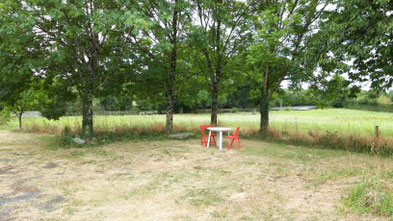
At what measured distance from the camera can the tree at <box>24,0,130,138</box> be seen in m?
8.83

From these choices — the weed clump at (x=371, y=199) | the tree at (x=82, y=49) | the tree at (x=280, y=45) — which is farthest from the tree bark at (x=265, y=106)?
the weed clump at (x=371, y=199)

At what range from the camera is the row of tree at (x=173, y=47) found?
26.0ft

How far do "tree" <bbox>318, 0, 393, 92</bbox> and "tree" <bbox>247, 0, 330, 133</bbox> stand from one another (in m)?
2.09

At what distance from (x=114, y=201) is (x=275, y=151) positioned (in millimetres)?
6936

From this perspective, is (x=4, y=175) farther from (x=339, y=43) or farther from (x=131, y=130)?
(x=339, y=43)

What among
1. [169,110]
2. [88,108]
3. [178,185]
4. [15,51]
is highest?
[15,51]

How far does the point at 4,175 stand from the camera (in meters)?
6.26

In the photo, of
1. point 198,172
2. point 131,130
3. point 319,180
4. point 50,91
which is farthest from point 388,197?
point 50,91

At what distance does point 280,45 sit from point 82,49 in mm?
8791

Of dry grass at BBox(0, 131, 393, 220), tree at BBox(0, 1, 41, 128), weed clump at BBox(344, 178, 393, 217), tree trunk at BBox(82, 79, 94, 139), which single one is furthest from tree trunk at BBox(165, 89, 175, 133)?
weed clump at BBox(344, 178, 393, 217)

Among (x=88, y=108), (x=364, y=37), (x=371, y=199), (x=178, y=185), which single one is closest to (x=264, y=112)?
(x=364, y=37)

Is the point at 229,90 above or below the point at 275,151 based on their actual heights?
above

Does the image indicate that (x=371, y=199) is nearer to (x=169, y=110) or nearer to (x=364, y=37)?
(x=364, y=37)

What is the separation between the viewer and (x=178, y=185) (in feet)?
17.8
